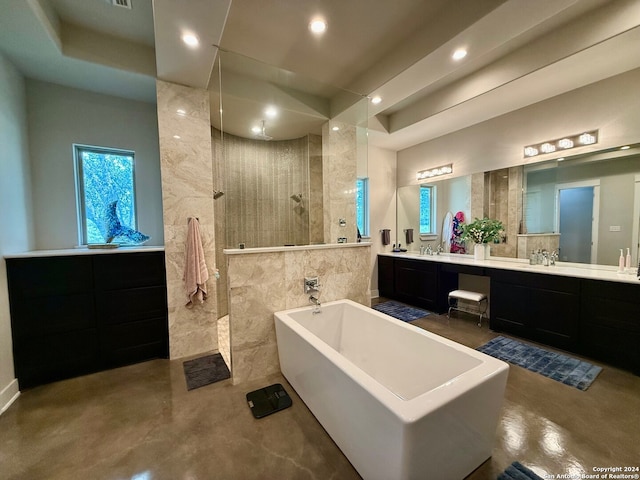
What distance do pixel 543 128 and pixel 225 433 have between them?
15.0ft

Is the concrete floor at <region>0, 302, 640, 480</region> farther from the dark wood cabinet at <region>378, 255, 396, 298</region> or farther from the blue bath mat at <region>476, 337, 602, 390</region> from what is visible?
the dark wood cabinet at <region>378, 255, 396, 298</region>

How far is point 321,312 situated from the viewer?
2414 mm

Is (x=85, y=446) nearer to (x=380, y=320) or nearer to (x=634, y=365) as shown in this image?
(x=380, y=320)

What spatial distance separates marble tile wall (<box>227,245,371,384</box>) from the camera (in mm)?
2186

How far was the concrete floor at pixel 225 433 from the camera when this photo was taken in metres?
1.41

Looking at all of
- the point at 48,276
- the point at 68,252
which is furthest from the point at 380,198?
the point at 48,276

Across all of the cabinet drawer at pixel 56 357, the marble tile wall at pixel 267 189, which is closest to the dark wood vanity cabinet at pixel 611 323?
the marble tile wall at pixel 267 189

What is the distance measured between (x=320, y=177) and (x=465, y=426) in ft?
9.84

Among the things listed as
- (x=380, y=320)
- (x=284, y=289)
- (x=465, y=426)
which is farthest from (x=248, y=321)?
(x=465, y=426)

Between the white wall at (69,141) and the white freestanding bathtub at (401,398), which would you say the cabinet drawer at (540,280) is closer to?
the white freestanding bathtub at (401,398)

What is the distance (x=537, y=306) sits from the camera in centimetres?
278

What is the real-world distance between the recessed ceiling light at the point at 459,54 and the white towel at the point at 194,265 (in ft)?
9.73

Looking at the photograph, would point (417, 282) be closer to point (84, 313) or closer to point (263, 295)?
point (263, 295)

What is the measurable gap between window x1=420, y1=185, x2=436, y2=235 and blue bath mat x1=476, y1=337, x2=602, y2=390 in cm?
214
